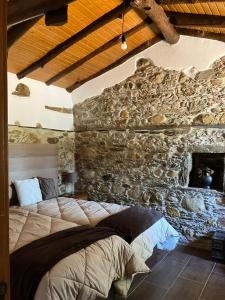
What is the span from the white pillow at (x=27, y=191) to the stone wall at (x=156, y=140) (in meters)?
1.41

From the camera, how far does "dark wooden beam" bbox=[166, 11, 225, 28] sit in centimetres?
379

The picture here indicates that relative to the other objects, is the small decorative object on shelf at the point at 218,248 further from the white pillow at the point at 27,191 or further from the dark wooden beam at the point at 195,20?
the dark wooden beam at the point at 195,20

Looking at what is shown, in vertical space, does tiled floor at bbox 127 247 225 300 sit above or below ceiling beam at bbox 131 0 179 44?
→ below

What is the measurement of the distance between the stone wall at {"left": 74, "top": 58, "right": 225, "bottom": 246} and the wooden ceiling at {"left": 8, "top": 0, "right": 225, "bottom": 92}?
20.0 inches

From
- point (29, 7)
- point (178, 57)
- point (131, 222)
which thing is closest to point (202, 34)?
point (178, 57)

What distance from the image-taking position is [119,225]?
3.33m

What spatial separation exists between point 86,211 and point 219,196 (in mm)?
2161

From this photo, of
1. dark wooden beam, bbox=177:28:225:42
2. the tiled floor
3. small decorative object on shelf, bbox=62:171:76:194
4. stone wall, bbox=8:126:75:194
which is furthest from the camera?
small decorative object on shelf, bbox=62:171:76:194

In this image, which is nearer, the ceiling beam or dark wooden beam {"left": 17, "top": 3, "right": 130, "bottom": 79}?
the ceiling beam

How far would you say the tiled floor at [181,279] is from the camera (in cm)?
311

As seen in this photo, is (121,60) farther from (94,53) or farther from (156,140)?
(156,140)

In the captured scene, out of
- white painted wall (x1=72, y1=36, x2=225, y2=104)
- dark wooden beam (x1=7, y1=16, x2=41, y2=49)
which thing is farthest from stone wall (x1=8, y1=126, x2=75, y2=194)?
dark wooden beam (x1=7, y1=16, x2=41, y2=49)

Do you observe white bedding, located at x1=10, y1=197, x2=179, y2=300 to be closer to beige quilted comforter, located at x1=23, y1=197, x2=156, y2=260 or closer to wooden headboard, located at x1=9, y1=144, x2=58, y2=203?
beige quilted comforter, located at x1=23, y1=197, x2=156, y2=260

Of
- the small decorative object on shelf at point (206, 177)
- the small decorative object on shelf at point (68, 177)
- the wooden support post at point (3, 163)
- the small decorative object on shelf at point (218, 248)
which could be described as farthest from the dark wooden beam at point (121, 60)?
the wooden support post at point (3, 163)
